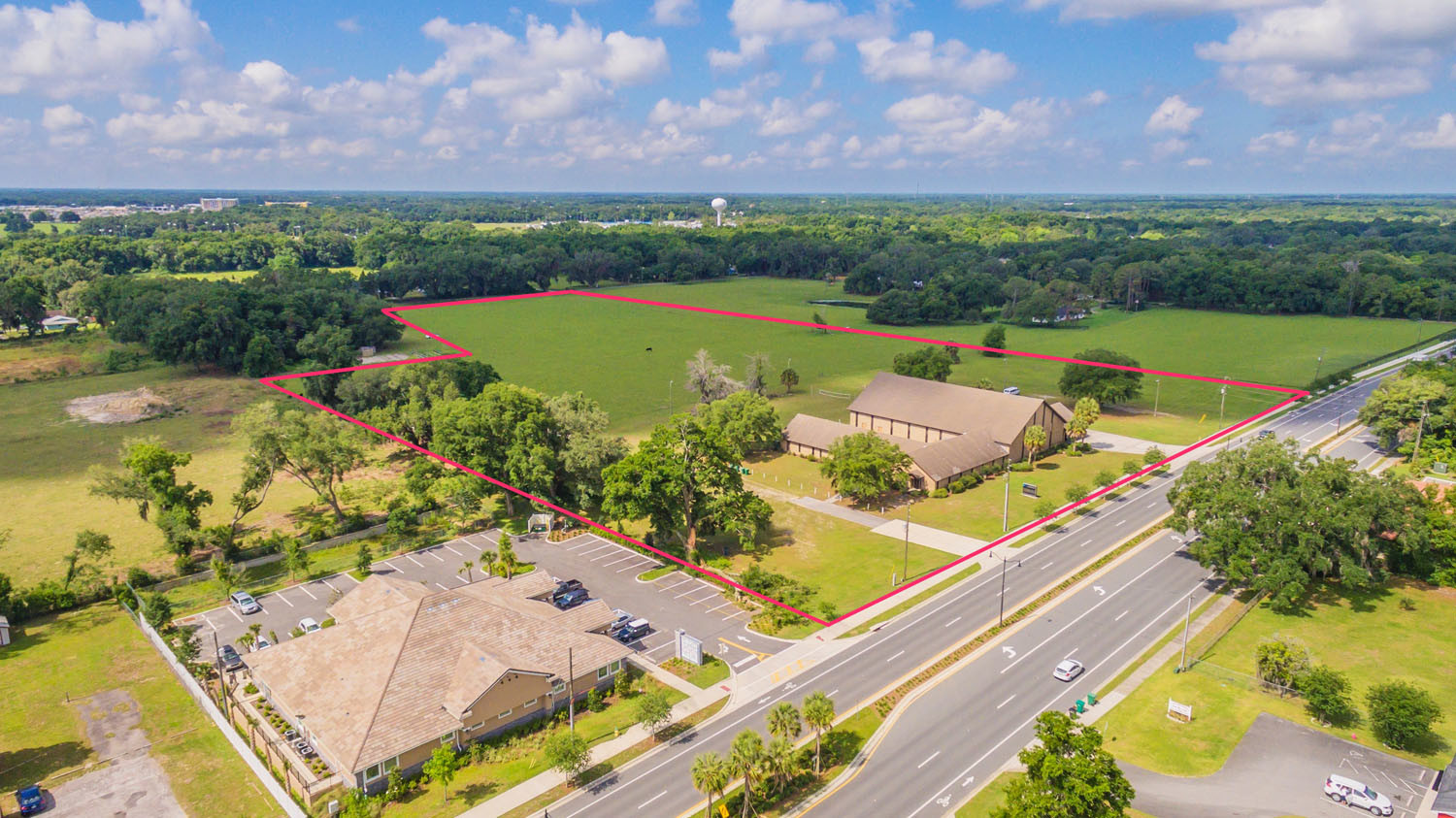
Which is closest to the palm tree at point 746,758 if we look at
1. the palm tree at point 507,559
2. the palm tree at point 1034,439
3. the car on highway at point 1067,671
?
the car on highway at point 1067,671

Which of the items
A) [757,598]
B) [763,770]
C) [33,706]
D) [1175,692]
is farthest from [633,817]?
[33,706]

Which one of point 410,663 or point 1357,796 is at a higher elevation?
point 410,663

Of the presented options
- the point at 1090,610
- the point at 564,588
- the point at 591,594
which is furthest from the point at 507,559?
the point at 1090,610

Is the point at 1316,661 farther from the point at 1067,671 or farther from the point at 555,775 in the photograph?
the point at 555,775

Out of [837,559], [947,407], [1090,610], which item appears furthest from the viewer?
[947,407]

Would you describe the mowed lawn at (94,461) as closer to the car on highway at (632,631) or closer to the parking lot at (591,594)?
the parking lot at (591,594)

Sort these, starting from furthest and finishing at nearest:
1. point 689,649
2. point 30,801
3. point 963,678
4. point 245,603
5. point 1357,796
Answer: point 245,603 → point 689,649 → point 963,678 → point 30,801 → point 1357,796

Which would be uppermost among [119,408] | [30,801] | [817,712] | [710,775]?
[817,712]
